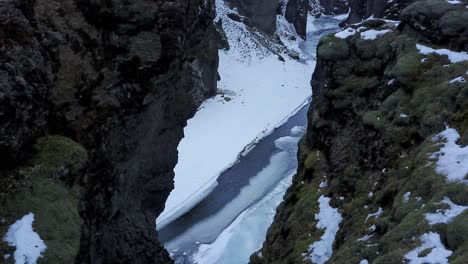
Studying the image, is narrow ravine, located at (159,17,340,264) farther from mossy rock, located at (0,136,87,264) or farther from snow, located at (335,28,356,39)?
mossy rock, located at (0,136,87,264)

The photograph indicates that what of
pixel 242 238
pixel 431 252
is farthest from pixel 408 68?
pixel 242 238

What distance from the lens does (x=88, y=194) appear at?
61.1 feet

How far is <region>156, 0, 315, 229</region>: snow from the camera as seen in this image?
46656 mm

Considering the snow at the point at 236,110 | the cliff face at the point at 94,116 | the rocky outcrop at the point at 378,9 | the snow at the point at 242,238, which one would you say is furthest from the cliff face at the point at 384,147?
the snow at the point at 236,110

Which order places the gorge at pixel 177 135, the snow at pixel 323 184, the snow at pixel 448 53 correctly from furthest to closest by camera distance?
1. the snow at pixel 323 184
2. the snow at pixel 448 53
3. the gorge at pixel 177 135

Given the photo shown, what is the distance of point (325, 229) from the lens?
20422 mm

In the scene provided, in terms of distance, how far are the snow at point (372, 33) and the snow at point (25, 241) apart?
63.3ft

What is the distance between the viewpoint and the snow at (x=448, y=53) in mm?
20891

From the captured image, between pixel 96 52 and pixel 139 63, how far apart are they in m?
2.12

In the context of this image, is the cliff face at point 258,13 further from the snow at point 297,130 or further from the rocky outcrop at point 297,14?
the snow at point 297,130

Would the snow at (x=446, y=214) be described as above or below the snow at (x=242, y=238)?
above

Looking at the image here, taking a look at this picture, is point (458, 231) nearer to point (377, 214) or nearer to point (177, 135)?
point (377, 214)

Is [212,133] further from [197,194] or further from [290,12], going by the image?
[290,12]

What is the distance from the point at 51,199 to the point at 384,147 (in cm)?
1346
